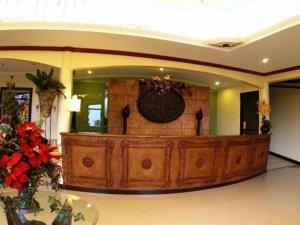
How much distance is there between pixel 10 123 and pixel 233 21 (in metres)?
3.89

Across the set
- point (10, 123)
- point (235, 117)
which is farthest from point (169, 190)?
point (235, 117)

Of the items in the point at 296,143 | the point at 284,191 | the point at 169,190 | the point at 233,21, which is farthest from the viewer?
the point at 296,143

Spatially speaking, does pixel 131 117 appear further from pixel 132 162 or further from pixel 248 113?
pixel 248 113

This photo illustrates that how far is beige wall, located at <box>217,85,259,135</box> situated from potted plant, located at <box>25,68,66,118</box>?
5501 millimetres

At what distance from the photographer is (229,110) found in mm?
9203

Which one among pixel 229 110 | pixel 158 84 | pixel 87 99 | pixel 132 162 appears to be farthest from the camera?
pixel 229 110

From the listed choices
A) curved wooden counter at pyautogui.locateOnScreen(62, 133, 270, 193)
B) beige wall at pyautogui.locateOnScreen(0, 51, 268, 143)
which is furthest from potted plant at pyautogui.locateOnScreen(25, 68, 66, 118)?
curved wooden counter at pyautogui.locateOnScreen(62, 133, 270, 193)

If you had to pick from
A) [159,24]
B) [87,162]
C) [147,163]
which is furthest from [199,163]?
[159,24]

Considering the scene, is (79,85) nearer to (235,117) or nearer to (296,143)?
(235,117)

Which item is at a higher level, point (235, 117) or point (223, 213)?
point (235, 117)

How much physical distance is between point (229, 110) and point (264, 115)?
2071 millimetres

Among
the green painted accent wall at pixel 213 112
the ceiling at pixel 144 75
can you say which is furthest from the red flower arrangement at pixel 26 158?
the green painted accent wall at pixel 213 112

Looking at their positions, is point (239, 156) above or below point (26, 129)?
below

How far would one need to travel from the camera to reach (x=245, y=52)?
5344 mm
